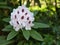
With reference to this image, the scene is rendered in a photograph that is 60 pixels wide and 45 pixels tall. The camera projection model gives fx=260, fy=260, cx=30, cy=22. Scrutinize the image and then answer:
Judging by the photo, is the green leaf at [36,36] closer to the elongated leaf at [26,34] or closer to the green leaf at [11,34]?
the elongated leaf at [26,34]

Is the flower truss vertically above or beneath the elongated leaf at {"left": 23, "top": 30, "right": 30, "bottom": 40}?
above

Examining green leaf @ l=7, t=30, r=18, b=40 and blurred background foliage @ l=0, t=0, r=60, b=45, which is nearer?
green leaf @ l=7, t=30, r=18, b=40

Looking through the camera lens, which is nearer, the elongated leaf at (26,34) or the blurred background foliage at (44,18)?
the elongated leaf at (26,34)

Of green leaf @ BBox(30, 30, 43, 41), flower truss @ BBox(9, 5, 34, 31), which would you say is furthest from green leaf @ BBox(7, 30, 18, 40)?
green leaf @ BBox(30, 30, 43, 41)

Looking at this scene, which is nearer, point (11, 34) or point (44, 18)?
point (11, 34)

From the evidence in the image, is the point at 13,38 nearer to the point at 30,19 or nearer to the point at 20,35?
the point at 20,35

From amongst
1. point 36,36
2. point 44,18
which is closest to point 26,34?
point 36,36

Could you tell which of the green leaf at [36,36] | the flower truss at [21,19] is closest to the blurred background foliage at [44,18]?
the green leaf at [36,36]

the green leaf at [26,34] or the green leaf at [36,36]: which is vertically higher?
the green leaf at [26,34]

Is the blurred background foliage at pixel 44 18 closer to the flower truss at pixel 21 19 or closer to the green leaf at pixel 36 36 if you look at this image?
the green leaf at pixel 36 36

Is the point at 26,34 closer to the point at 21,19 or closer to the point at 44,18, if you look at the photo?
the point at 21,19

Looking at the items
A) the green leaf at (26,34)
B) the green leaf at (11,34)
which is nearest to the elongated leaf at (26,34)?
the green leaf at (26,34)

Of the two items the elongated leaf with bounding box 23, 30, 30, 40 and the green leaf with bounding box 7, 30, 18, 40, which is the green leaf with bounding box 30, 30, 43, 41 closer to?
the elongated leaf with bounding box 23, 30, 30, 40
